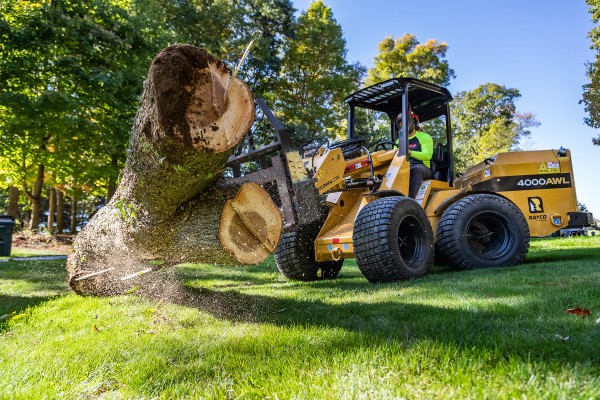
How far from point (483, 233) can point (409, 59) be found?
73.2ft

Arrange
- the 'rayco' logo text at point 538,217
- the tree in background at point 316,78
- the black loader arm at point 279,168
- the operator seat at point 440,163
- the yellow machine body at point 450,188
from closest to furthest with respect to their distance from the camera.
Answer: the black loader arm at point 279,168 < the yellow machine body at point 450,188 < the 'rayco' logo text at point 538,217 < the operator seat at point 440,163 < the tree in background at point 316,78

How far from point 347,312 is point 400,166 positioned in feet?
9.17

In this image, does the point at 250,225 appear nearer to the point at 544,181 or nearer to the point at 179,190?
the point at 179,190

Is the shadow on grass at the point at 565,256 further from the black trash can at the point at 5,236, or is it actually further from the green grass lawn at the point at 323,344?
the black trash can at the point at 5,236

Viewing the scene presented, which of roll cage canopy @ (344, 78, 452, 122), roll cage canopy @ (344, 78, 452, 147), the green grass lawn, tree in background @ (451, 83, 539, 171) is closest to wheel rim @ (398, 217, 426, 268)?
the green grass lawn

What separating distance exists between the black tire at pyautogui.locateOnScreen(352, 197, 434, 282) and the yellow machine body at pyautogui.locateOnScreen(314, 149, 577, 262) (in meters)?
0.31

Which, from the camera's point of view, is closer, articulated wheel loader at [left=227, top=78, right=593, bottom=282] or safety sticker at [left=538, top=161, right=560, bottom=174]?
articulated wheel loader at [left=227, top=78, right=593, bottom=282]

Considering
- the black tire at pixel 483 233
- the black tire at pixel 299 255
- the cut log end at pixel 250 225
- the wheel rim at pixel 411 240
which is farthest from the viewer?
the black tire at pixel 299 255

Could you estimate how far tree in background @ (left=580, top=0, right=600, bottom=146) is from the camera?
17.6 meters

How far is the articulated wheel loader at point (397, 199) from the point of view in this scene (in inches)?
180

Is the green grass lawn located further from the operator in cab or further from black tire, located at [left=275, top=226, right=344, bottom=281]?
the operator in cab

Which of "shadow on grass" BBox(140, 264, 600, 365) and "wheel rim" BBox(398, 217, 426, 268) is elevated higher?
"wheel rim" BBox(398, 217, 426, 268)

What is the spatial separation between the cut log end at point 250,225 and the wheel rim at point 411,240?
204 cm

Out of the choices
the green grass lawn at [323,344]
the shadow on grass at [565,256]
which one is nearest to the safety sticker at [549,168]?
the shadow on grass at [565,256]
